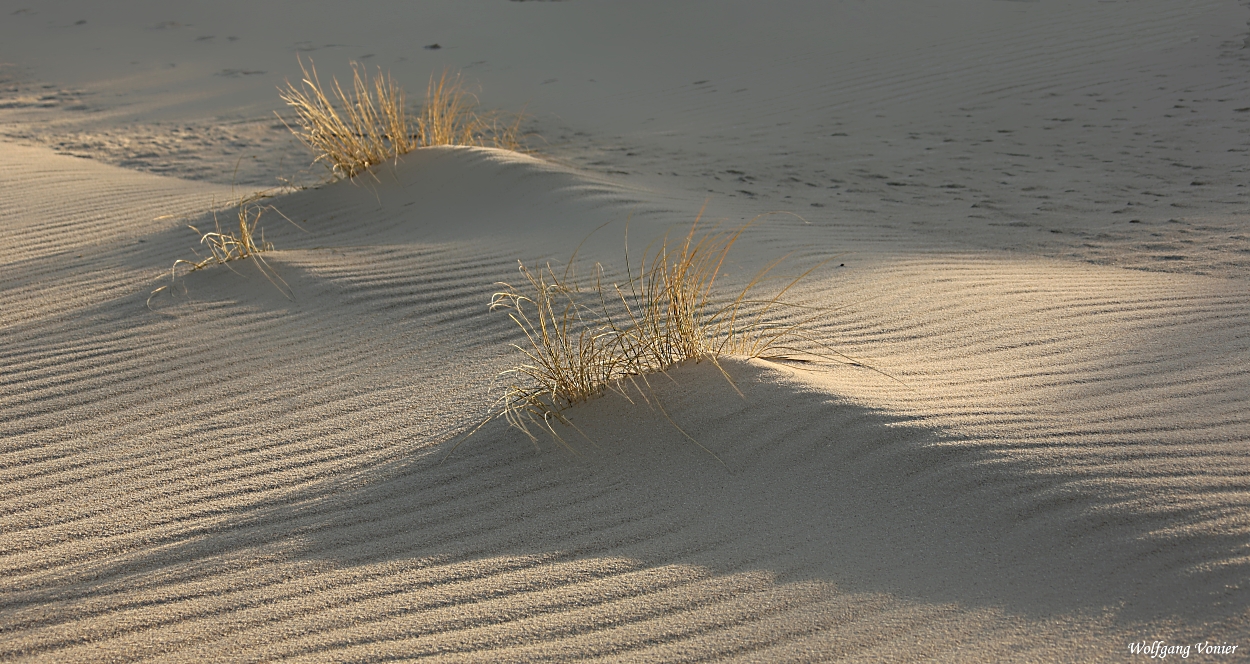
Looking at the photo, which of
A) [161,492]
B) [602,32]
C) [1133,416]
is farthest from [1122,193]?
[602,32]

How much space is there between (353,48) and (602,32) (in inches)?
132

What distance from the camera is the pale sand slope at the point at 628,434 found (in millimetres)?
2115

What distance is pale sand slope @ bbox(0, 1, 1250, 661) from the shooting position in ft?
6.94

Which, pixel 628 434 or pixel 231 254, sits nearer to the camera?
pixel 628 434

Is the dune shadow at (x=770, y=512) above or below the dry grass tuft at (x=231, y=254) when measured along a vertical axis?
below

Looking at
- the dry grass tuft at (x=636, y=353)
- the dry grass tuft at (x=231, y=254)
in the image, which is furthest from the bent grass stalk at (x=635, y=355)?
the dry grass tuft at (x=231, y=254)

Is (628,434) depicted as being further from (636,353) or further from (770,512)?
(770,512)

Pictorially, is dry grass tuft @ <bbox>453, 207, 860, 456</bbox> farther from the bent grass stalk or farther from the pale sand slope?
the pale sand slope

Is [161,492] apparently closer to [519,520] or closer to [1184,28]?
[519,520]

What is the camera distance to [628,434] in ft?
9.29

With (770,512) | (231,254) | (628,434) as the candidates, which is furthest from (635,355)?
(231,254)

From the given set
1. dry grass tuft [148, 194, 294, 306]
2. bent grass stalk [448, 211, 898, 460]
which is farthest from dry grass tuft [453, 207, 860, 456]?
dry grass tuft [148, 194, 294, 306]

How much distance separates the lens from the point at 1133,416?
8.87 ft

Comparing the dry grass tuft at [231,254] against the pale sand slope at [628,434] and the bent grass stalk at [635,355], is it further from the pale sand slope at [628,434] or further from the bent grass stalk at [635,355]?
the bent grass stalk at [635,355]
